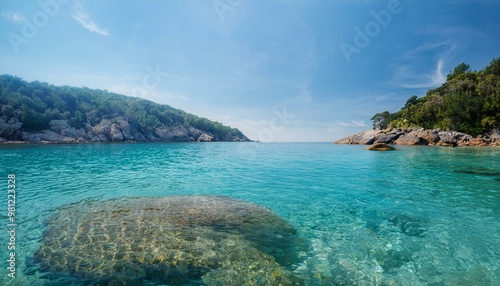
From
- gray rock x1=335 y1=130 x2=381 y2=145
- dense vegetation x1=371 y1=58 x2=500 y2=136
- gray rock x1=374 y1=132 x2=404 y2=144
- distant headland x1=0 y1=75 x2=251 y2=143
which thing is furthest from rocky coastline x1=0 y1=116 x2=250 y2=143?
dense vegetation x1=371 y1=58 x2=500 y2=136

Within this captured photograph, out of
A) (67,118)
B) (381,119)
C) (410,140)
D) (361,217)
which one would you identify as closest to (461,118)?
(410,140)

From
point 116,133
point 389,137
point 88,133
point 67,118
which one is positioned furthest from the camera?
point 116,133

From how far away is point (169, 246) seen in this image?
229 inches

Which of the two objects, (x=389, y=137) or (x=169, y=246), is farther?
(x=389, y=137)

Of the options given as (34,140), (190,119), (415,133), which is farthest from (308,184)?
(190,119)

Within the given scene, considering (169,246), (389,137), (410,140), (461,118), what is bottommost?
(169,246)

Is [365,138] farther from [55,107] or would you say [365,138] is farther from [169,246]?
[55,107]

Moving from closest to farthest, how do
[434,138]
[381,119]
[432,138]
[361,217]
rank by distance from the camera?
[361,217]
[434,138]
[432,138]
[381,119]

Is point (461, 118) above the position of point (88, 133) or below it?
above

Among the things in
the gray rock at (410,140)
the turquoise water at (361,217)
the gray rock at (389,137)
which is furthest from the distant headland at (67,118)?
the gray rock at (410,140)

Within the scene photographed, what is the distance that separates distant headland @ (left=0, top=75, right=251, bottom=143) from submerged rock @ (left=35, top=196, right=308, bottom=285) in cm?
8747

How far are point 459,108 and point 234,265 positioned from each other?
8868cm

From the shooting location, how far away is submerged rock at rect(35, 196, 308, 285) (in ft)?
15.4

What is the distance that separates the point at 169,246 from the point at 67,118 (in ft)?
366
